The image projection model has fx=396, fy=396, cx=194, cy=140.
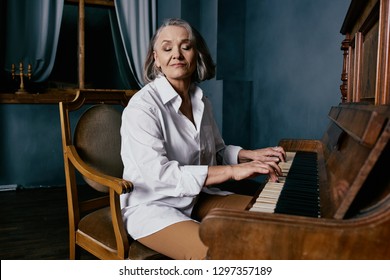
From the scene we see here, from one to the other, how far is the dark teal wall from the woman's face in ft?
7.66

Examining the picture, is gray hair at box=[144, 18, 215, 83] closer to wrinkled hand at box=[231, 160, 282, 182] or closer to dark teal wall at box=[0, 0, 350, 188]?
wrinkled hand at box=[231, 160, 282, 182]

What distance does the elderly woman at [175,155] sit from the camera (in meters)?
1.40

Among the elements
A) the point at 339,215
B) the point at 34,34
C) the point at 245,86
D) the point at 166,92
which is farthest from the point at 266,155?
the point at 34,34

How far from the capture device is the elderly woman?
1398 mm

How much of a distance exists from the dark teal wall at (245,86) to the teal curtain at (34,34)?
0.41m

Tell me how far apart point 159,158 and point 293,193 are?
0.52 m

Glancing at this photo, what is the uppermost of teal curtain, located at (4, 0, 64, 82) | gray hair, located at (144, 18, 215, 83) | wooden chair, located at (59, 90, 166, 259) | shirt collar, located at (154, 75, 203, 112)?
teal curtain, located at (4, 0, 64, 82)

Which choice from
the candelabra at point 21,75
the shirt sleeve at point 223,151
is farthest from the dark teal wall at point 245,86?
the shirt sleeve at point 223,151

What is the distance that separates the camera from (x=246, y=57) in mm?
4832

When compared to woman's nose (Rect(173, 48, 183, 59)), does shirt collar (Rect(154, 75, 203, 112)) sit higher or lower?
lower

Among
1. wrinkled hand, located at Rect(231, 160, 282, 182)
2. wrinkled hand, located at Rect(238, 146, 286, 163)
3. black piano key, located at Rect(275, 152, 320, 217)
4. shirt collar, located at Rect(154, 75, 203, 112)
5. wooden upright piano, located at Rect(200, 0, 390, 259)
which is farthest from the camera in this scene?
wrinkled hand, located at Rect(238, 146, 286, 163)

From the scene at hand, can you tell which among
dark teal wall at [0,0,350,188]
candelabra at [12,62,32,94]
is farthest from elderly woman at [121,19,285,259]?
candelabra at [12,62,32,94]

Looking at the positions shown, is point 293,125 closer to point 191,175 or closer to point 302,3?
point 302,3

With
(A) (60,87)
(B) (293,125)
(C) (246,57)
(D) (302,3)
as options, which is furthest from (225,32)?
Result: (A) (60,87)
